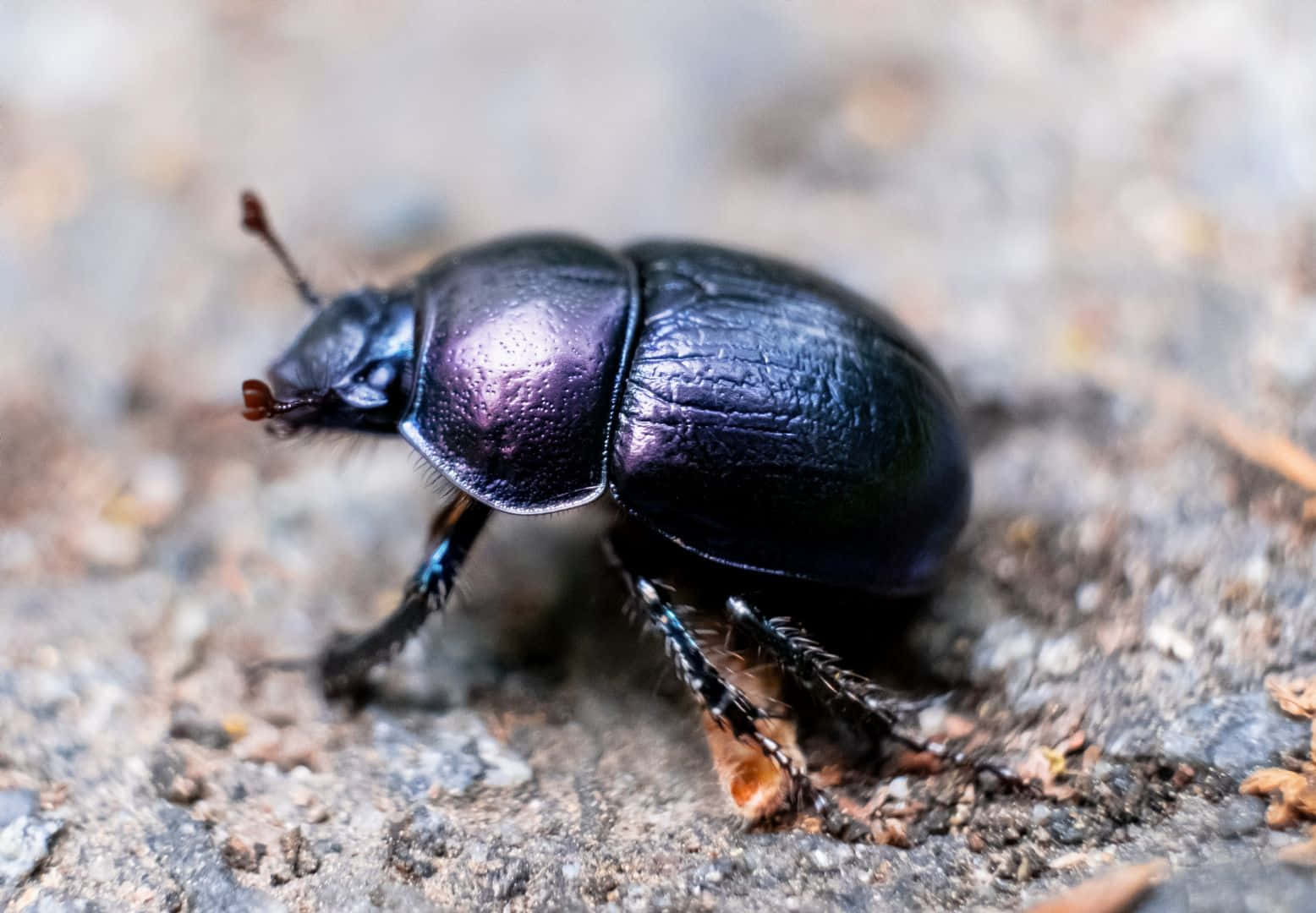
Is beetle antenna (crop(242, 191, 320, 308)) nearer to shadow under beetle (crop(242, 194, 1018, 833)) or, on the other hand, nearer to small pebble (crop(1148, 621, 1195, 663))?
shadow under beetle (crop(242, 194, 1018, 833))

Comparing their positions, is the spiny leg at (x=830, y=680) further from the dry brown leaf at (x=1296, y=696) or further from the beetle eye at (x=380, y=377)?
the beetle eye at (x=380, y=377)

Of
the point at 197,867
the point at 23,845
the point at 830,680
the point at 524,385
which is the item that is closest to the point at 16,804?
the point at 23,845

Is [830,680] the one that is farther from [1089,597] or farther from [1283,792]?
[1283,792]

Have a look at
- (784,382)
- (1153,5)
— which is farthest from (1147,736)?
(1153,5)

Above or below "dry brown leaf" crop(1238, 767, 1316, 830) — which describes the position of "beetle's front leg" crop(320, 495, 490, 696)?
Answer: above

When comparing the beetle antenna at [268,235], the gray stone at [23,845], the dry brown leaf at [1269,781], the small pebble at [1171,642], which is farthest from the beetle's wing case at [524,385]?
the dry brown leaf at [1269,781]

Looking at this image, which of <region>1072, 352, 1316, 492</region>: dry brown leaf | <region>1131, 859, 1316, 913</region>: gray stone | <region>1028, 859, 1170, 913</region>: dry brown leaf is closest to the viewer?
<region>1131, 859, 1316, 913</region>: gray stone

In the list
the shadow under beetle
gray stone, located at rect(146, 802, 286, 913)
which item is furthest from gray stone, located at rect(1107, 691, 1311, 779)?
gray stone, located at rect(146, 802, 286, 913)

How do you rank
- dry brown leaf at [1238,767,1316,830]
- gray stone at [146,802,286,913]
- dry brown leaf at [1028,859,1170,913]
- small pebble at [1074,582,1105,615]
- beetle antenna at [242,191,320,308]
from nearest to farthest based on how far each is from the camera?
dry brown leaf at [1028,859,1170,913] < dry brown leaf at [1238,767,1316,830] < gray stone at [146,802,286,913] < small pebble at [1074,582,1105,615] < beetle antenna at [242,191,320,308]
